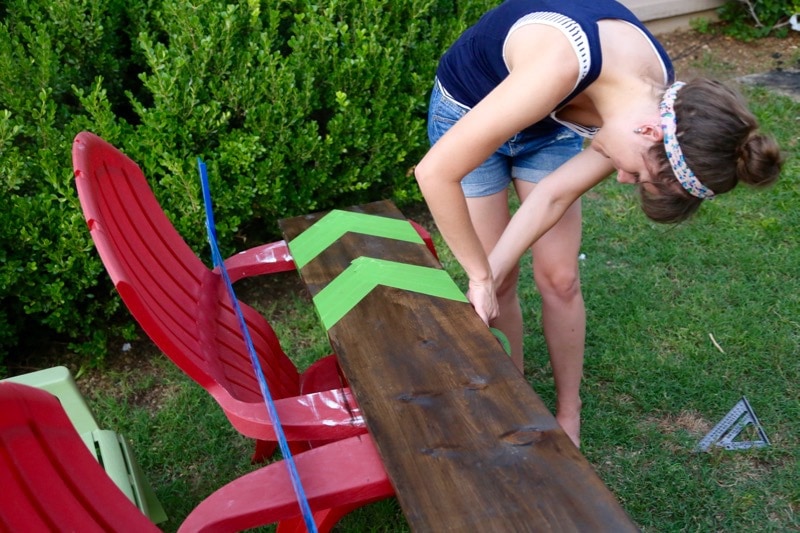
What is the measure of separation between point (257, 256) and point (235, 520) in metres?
1.09

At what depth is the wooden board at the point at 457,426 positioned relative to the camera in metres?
1.40

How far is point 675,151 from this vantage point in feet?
5.82


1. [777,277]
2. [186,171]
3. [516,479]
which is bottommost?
[777,277]

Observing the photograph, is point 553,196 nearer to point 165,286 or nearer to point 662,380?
point 165,286

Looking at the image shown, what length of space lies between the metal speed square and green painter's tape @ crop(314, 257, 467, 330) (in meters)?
1.27

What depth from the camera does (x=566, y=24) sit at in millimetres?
1808

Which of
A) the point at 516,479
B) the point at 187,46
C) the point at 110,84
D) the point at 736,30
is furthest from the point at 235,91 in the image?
the point at 736,30

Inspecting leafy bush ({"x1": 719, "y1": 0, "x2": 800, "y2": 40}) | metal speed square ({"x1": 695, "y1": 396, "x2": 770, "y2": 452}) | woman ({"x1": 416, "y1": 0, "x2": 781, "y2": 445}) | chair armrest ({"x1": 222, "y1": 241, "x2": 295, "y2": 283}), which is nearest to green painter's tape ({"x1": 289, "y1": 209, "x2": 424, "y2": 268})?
chair armrest ({"x1": 222, "y1": 241, "x2": 295, "y2": 283})

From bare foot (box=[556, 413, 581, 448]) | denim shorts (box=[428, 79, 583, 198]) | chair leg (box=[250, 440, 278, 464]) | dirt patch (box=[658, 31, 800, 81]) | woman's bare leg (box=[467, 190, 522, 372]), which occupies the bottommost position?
dirt patch (box=[658, 31, 800, 81])

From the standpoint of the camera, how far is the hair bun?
1763 millimetres

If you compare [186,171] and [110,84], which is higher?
[110,84]

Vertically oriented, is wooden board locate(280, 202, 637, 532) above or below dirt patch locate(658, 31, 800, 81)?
above

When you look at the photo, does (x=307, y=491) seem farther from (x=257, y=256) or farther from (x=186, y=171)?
(x=186, y=171)

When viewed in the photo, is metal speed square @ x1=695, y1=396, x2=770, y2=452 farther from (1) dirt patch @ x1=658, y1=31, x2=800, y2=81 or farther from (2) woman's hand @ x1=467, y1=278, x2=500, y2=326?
(1) dirt patch @ x1=658, y1=31, x2=800, y2=81
